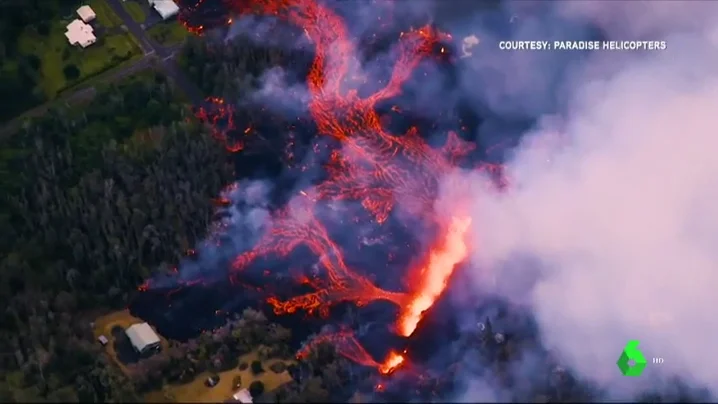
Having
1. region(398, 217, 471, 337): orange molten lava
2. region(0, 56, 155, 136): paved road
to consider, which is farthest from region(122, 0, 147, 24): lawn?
region(398, 217, 471, 337): orange molten lava

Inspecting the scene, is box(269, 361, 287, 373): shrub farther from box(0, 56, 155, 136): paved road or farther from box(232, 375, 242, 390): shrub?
box(0, 56, 155, 136): paved road

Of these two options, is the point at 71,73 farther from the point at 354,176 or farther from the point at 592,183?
the point at 592,183

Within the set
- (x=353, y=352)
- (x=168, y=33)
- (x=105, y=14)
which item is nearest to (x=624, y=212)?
(x=353, y=352)

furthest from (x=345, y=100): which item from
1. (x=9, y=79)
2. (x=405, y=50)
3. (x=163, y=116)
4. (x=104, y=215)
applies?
(x=9, y=79)

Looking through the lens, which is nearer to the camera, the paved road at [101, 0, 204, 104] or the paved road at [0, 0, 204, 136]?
the paved road at [0, 0, 204, 136]

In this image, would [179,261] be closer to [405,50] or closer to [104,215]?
[104,215]

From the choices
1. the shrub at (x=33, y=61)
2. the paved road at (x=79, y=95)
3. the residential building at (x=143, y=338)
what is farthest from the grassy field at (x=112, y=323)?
the shrub at (x=33, y=61)

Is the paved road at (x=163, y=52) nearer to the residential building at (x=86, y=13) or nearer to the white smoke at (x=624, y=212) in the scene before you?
the residential building at (x=86, y=13)
